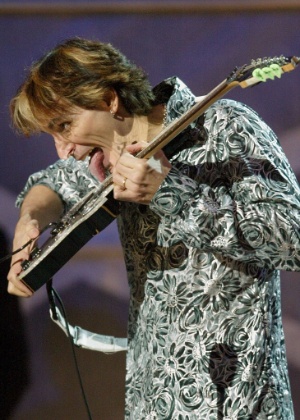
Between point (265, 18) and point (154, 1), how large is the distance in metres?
0.26

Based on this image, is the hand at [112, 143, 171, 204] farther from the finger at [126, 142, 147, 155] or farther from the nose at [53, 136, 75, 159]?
the nose at [53, 136, 75, 159]

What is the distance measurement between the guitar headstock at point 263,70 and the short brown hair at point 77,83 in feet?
1.04

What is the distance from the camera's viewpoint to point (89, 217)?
4.26 feet

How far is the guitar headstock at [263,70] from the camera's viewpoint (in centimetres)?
104

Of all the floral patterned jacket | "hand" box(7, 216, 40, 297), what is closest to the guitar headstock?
the floral patterned jacket

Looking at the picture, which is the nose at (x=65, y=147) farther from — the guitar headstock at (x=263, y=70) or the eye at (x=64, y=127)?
the guitar headstock at (x=263, y=70)

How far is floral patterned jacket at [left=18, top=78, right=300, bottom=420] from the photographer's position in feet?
3.83

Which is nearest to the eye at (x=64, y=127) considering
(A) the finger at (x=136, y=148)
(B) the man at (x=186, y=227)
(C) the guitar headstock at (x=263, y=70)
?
(B) the man at (x=186, y=227)

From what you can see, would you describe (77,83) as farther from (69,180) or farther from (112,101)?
(69,180)

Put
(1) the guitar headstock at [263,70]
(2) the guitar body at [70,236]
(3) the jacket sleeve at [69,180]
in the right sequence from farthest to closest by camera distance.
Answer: (3) the jacket sleeve at [69,180], (2) the guitar body at [70,236], (1) the guitar headstock at [263,70]

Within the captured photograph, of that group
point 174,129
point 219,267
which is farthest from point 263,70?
point 219,267

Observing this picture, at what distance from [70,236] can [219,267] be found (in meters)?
0.26

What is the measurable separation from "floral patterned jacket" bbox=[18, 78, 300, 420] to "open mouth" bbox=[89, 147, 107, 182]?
0.50 feet

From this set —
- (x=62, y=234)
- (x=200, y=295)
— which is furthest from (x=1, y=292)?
(x=200, y=295)
